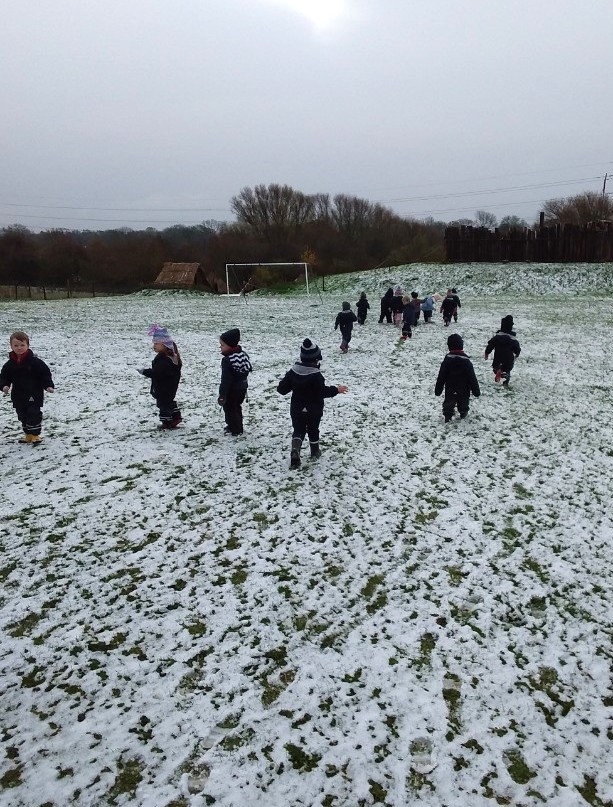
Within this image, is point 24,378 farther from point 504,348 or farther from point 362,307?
point 362,307

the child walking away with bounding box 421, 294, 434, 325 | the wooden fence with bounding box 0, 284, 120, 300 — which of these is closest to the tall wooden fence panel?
the child walking away with bounding box 421, 294, 434, 325

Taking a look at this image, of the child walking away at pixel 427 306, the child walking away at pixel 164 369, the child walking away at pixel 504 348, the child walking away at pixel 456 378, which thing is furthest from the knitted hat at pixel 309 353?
the child walking away at pixel 427 306

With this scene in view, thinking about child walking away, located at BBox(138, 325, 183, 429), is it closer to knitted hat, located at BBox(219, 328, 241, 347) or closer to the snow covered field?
the snow covered field

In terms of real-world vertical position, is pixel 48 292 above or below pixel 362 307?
above

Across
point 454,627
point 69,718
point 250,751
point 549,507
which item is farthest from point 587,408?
point 69,718

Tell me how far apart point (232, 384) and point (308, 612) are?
4.36m

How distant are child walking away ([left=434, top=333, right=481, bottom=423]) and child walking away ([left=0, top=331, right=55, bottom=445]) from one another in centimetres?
678

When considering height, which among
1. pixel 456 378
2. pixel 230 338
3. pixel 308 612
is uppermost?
pixel 230 338

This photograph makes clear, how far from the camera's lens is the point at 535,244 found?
3950cm

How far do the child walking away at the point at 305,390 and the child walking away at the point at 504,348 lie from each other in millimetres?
5573

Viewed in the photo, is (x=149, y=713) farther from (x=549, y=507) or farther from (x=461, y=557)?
(x=549, y=507)

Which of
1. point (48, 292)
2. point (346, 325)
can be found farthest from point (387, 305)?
point (48, 292)

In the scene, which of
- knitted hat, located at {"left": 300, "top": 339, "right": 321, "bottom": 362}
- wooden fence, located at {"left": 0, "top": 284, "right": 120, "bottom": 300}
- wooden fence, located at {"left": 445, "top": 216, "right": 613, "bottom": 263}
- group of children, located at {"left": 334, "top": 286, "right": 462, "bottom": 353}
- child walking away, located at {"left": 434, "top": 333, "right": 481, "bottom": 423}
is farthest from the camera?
wooden fence, located at {"left": 0, "top": 284, "right": 120, "bottom": 300}

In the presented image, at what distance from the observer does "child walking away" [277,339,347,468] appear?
7195mm
